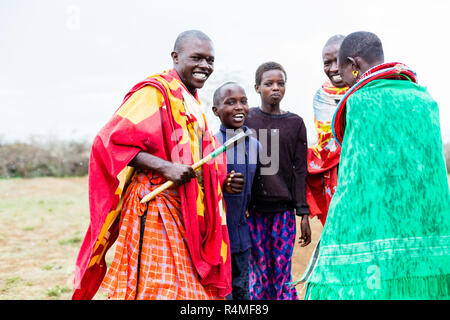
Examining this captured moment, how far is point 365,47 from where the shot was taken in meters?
2.79

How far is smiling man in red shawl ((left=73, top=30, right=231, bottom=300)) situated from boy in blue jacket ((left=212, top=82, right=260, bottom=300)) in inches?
17.5

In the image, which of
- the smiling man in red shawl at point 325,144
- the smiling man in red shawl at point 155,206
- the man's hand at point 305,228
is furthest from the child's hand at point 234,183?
the smiling man in red shawl at point 325,144

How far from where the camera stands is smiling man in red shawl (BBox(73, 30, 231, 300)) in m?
2.80

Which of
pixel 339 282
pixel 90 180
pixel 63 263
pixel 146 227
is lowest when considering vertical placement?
pixel 63 263

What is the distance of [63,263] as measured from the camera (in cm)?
739

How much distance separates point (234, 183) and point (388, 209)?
115cm

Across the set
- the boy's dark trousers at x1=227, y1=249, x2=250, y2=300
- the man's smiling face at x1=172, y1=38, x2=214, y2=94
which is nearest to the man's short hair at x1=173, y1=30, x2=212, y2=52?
the man's smiling face at x1=172, y1=38, x2=214, y2=94

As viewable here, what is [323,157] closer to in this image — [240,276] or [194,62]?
[240,276]

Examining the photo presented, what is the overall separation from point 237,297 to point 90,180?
141 cm

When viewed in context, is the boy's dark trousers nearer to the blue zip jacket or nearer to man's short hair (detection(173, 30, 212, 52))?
the blue zip jacket
